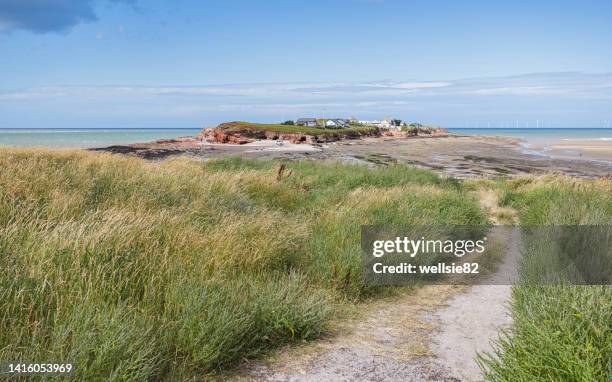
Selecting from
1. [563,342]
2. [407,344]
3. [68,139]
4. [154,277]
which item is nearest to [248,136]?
[68,139]

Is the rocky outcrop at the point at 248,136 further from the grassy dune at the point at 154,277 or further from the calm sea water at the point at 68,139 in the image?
the grassy dune at the point at 154,277

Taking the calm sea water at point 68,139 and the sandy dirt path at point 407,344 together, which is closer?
the sandy dirt path at point 407,344

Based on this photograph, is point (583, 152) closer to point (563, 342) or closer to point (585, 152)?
point (585, 152)

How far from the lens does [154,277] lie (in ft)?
16.8

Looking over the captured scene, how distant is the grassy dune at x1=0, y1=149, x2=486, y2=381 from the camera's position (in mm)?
3988

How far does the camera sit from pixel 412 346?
17.1 feet

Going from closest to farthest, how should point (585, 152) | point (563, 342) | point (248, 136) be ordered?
point (563, 342) → point (585, 152) → point (248, 136)

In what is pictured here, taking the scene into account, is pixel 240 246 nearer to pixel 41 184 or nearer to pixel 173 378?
pixel 173 378

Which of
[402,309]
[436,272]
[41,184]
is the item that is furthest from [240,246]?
[41,184]

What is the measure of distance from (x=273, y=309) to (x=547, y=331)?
8.69 ft

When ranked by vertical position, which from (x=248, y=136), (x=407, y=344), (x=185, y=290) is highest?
(x=248, y=136)

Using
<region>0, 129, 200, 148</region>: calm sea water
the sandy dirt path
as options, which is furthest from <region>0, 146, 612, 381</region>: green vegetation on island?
<region>0, 129, 200, 148</region>: calm sea water

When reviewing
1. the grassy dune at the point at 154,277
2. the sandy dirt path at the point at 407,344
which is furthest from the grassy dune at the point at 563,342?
the grassy dune at the point at 154,277

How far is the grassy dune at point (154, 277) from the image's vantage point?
3988 mm
